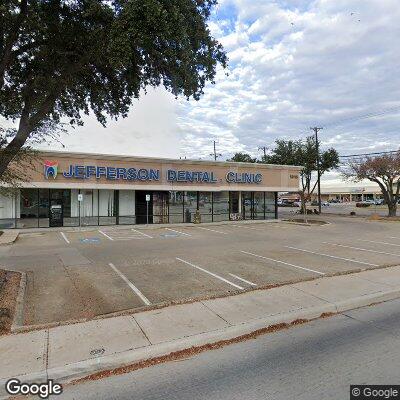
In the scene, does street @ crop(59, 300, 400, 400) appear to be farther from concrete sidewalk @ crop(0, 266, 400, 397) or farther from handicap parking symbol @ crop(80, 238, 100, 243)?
handicap parking symbol @ crop(80, 238, 100, 243)

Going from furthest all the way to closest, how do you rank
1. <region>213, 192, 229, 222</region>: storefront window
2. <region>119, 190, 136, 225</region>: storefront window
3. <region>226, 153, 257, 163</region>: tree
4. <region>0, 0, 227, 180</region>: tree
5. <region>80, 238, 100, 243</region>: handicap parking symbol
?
<region>226, 153, 257, 163</region>: tree, <region>213, 192, 229, 222</region>: storefront window, <region>119, 190, 136, 225</region>: storefront window, <region>80, 238, 100, 243</region>: handicap parking symbol, <region>0, 0, 227, 180</region>: tree

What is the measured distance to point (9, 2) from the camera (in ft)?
28.0

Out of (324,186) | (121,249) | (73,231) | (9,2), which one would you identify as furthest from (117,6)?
(324,186)

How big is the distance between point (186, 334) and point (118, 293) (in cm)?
313

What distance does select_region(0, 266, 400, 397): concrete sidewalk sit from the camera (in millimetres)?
5117


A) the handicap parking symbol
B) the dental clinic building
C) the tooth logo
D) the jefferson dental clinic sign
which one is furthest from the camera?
the jefferson dental clinic sign

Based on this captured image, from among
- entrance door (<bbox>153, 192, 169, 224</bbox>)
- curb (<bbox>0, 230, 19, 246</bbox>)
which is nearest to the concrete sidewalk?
curb (<bbox>0, 230, 19, 246</bbox>)

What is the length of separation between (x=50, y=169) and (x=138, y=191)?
6.83 m

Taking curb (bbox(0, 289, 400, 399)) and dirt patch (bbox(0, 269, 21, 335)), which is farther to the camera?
dirt patch (bbox(0, 269, 21, 335))

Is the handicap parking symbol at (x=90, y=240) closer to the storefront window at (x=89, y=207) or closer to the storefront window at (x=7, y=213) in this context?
the storefront window at (x=89, y=207)

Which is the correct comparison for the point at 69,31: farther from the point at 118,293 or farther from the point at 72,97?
the point at 118,293

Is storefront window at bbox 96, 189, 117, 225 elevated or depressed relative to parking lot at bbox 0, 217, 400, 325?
elevated

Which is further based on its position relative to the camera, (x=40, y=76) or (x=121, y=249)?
(x=121, y=249)

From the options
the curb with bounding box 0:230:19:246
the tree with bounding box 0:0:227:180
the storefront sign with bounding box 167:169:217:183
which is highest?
the tree with bounding box 0:0:227:180
